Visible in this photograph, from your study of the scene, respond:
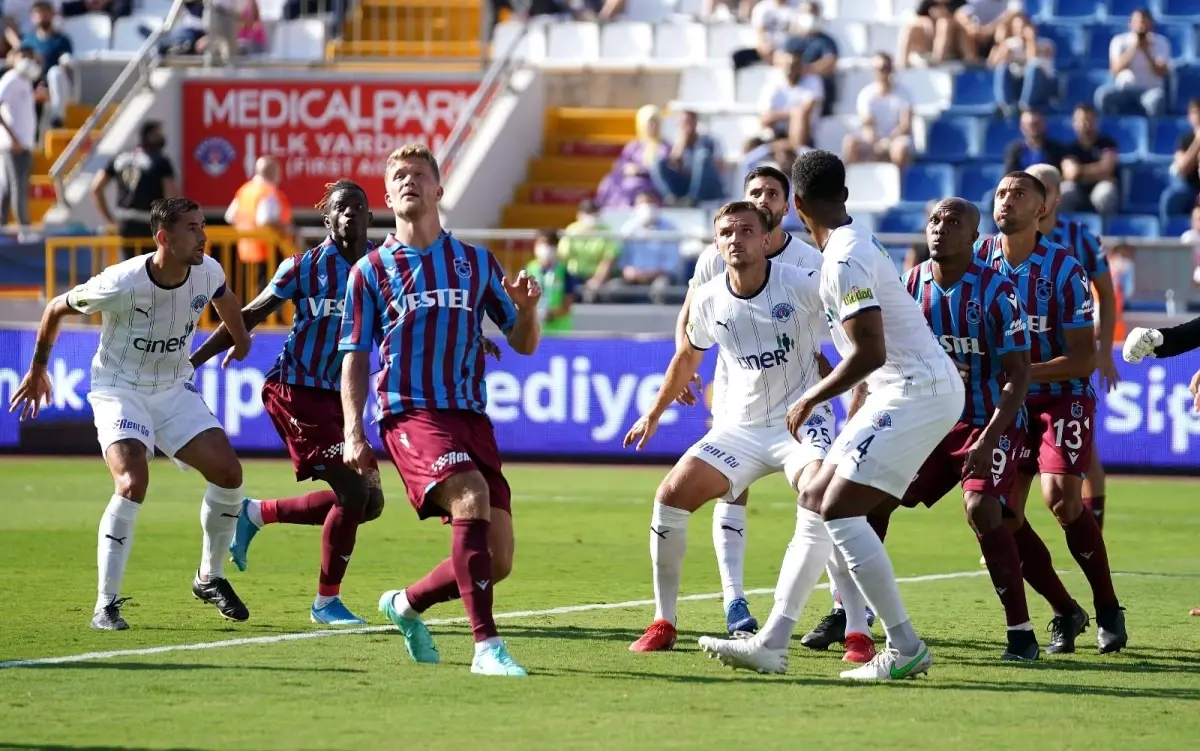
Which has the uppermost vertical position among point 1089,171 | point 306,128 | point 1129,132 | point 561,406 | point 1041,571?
point 1129,132

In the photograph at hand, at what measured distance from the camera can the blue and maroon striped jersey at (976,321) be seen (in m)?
8.09

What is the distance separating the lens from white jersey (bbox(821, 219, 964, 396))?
288 inches

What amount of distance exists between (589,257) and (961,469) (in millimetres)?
12257

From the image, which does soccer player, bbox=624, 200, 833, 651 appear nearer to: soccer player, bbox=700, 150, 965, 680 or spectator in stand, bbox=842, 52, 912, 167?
soccer player, bbox=700, 150, 965, 680

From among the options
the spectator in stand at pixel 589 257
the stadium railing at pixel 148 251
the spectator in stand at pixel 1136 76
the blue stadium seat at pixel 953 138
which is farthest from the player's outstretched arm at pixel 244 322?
the spectator in stand at pixel 1136 76

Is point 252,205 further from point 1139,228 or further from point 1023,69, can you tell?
point 1139,228

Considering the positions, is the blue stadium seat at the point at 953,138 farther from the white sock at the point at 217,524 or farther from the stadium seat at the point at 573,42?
the white sock at the point at 217,524

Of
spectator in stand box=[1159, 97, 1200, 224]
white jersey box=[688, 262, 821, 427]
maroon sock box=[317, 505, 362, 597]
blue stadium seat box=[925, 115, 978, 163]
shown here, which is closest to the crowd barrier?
spectator in stand box=[1159, 97, 1200, 224]

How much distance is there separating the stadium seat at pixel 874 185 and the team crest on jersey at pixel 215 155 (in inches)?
343

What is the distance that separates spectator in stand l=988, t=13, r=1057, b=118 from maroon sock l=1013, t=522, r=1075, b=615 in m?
14.8

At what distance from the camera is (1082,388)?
9.02 m

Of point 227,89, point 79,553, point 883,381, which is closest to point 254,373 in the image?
point 79,553

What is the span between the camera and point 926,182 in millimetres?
22891

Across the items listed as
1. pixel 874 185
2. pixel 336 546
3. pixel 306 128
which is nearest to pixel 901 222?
pixel 874 185
